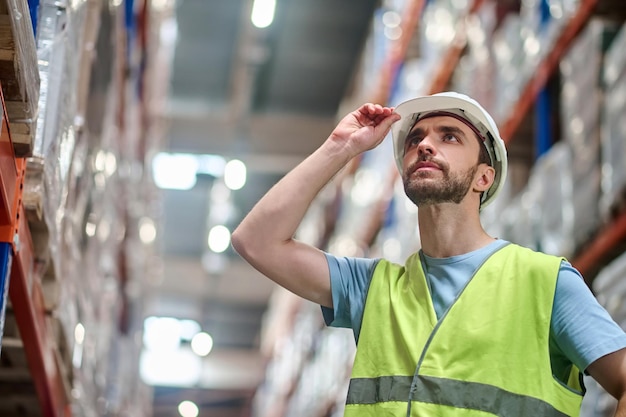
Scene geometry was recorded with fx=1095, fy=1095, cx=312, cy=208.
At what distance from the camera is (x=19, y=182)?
2975 mm

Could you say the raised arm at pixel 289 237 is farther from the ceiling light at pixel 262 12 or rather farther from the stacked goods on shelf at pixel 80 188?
the ceiling light at pixel 262 12

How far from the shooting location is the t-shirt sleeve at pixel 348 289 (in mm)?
2764

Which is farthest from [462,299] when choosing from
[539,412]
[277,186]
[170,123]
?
[170,123]

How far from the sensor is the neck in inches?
107

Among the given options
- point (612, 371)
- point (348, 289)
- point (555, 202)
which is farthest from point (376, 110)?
point (555, 202)

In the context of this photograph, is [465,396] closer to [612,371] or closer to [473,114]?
[612,371]

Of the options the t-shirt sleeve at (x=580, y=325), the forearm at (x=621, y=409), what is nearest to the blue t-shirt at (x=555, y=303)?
the t-shirt sleeve at (x=580, y=325)

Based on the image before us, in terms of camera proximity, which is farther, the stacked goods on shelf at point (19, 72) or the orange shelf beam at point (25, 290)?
→ the orange shelf beam at point (25, 290)

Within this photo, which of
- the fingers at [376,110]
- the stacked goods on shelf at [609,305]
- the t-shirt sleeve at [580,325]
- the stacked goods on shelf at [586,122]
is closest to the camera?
the t-shirt sleeve at [580,325]

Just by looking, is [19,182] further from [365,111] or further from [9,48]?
[365,111]

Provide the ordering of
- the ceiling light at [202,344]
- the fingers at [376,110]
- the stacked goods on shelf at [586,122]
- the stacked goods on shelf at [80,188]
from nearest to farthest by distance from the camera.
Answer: the fingers at [376,110] → the stacked goods on shelf at [80,188] → the stacked goods on shelf at [586,122] → the ceiling light at [202,344]

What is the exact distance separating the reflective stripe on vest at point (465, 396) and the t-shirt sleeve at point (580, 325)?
14 centimetres

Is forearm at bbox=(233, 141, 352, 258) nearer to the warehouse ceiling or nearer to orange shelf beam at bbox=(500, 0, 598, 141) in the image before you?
orange shelf beam at bbox=(500, 0, 598, 141)

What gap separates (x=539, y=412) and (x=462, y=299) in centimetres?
32
